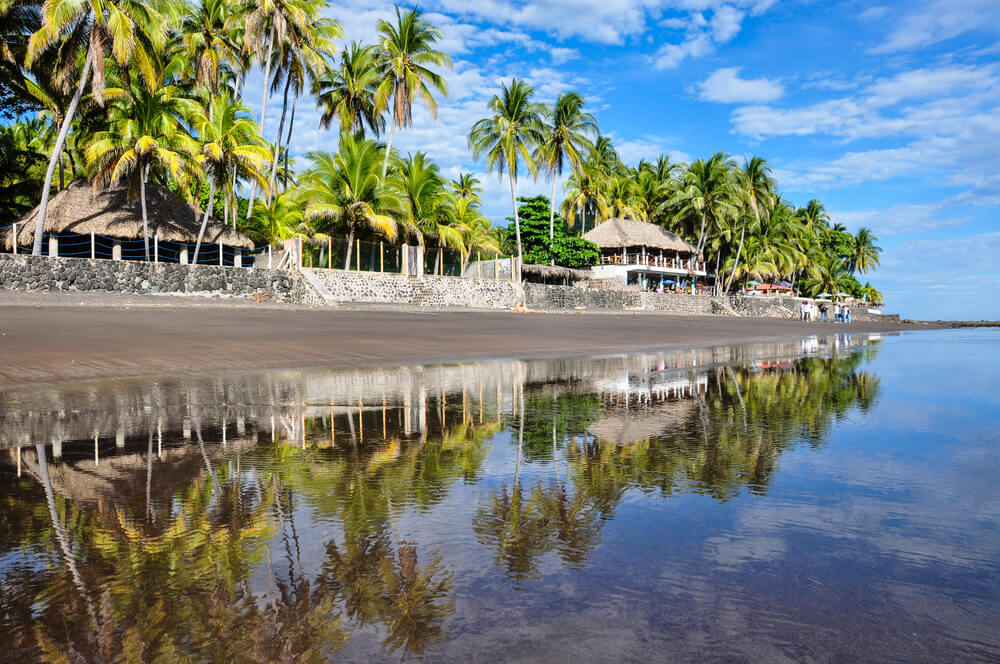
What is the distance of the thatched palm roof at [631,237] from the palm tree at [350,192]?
28.7 metres

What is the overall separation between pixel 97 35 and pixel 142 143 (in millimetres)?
3801

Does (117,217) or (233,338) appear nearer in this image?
(233,338)

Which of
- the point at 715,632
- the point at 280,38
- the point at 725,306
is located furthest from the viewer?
the point at 725,306

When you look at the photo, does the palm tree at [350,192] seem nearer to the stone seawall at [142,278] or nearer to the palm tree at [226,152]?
the palm tree at [226,152]

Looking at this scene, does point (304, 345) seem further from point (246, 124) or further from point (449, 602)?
point (246, 124)

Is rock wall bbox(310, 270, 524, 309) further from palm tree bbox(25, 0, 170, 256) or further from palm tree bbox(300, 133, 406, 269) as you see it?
palm tree bbox(25, 0, 170, 256)

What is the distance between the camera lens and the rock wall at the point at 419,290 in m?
30.4

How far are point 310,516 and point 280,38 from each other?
3334 cm

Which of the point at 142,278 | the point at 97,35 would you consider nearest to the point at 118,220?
the point at 142,278

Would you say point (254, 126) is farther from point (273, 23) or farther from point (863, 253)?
point (863, 253)

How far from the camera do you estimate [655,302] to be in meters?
47.9

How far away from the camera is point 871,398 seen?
8078mm

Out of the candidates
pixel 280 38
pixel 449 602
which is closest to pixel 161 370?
pixel 449 602

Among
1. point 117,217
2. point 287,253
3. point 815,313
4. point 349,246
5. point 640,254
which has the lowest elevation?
point 815,313
